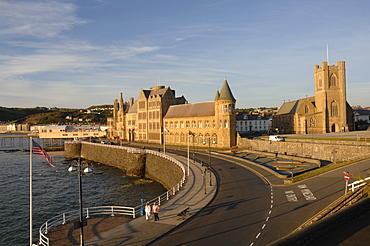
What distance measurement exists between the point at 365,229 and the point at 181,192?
18.6m

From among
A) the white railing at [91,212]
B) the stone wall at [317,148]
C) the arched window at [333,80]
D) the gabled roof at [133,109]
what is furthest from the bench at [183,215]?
the gabled roof at [133,109]

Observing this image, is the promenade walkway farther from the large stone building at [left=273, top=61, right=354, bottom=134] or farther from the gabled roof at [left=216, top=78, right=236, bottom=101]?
the large stone building at [left=273, top=61, right=354, bottom=134]

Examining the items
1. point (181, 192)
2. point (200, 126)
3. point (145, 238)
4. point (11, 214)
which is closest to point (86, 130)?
point (200, 126)

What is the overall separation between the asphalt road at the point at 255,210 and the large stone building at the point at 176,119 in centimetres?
2871

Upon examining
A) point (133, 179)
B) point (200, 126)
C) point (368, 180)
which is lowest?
point (133, 179)

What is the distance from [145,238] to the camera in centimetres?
1955

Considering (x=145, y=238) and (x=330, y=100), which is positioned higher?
(x=330, y=100)

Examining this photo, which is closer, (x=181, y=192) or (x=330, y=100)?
(x=181, y=192)

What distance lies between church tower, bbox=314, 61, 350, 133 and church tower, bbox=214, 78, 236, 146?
29.7 meters

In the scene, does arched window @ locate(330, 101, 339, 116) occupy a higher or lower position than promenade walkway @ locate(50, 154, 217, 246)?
higher

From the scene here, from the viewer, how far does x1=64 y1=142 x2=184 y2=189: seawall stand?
171 feet

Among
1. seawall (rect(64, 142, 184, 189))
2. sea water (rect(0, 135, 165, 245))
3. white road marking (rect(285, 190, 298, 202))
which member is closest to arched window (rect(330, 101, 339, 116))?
seawall (rect(64, 142, 184, 189))

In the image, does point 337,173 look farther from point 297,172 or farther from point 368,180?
point 368,180

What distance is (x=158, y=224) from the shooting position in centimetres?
2236
